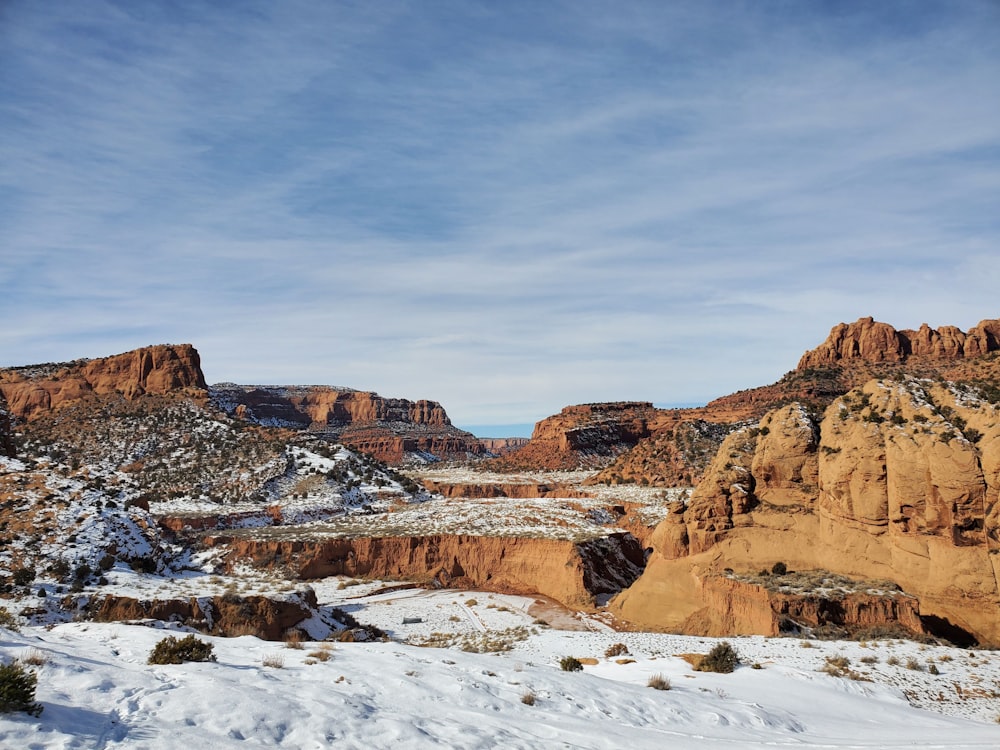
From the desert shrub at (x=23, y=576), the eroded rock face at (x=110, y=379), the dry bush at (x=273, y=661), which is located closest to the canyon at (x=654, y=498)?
the eroded rock face at (x=110, y=379)

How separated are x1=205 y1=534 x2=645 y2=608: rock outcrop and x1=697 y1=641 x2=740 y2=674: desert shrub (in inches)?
846

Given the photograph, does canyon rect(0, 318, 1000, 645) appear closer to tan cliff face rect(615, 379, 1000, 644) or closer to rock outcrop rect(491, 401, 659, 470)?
tan cliff face rect(615, 379, 1000, 644)

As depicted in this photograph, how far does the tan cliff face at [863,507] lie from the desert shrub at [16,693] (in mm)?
22843

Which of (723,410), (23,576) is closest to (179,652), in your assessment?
(23,576)

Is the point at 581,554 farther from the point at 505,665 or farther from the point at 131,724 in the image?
the point at 131,724

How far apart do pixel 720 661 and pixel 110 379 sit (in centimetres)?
8311

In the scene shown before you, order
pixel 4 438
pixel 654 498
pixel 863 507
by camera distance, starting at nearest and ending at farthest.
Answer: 1. pixel 863 507
2. pixel 4 438
3. pixel 654 498

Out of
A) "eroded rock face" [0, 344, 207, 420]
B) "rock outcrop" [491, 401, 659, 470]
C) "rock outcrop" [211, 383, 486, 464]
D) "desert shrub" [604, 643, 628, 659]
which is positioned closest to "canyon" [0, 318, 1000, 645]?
"eroded rock face" [0, 344, 207, 420]

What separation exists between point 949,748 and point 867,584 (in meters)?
11.5

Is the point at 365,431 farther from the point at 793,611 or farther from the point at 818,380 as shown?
the point at 793,611

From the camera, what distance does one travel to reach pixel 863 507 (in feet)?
78.5

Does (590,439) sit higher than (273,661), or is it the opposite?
(590,439)

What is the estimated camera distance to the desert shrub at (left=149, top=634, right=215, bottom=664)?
11453 millimetres

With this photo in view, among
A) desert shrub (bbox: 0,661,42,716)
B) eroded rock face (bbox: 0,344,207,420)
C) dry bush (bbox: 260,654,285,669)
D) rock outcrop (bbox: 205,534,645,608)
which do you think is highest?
eroded rock face (bbox: 0,344,207,420)
